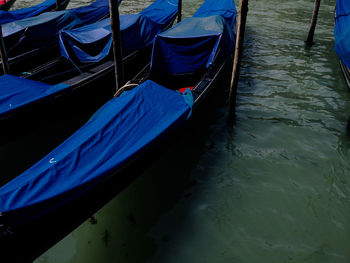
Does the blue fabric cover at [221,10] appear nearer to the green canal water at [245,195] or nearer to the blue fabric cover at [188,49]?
the blue fabric cover at [188,49]

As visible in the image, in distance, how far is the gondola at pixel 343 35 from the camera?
6211 millimetres

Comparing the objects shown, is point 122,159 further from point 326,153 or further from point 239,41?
point 326,153

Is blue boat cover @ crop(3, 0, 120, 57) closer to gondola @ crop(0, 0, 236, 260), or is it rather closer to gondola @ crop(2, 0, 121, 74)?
gondola @ crop(2, 0, 121, 74)

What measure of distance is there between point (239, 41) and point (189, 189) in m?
2.84

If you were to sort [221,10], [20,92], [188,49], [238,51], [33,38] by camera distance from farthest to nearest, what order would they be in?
[221,10] < [33,38] < [188,49] < [238,51] < [20,92]

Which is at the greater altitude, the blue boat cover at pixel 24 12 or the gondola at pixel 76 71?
the blue boat cover at pixel 24 12

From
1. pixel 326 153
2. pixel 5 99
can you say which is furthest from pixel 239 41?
pixel 5 99

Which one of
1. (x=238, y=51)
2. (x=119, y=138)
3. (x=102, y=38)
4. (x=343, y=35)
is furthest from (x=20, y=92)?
(x=343, y=35)

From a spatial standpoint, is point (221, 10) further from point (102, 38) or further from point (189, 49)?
point (102, 38)

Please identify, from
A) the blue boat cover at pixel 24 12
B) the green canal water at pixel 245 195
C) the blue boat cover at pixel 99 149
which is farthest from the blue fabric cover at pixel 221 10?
the blue boat cover at pixel 24 12

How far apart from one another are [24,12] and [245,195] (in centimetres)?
958

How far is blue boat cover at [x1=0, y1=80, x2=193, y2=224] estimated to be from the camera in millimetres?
2994

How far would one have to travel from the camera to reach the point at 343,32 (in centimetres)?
705

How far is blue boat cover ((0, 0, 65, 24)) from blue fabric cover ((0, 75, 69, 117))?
4874 millimetres
